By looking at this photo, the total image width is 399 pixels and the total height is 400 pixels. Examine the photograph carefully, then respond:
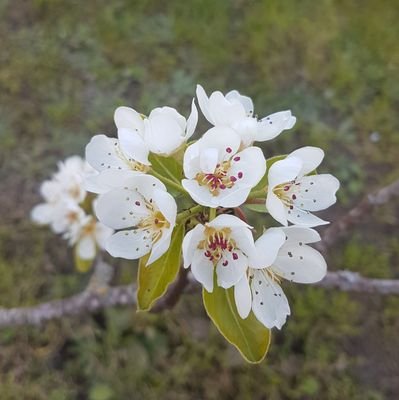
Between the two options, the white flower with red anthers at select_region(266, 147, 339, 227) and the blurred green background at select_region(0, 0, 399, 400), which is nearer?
the white flower with red anthers at select_region(266, 147, 339, 227)

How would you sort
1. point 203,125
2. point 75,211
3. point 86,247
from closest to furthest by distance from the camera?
point 75,211 → point 86,247 → point 203,125

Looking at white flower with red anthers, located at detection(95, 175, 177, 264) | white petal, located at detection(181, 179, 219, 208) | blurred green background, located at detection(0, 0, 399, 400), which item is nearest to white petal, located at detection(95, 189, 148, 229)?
white flower with red anthers, located at detection(95, 175, 177, 264)

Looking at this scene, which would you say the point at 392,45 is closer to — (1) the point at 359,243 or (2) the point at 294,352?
(1) the point at 359,243

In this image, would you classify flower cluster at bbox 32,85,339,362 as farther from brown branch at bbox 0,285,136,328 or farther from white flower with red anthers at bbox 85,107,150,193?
brown branch at bbox 0,285,136,328

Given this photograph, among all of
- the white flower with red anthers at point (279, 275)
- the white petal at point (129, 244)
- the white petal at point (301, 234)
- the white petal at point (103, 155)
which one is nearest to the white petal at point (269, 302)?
the white flower with red anthers at point (279, 275)

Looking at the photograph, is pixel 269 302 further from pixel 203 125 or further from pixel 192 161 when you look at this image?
pixel 203 125

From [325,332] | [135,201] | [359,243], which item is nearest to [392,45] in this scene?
[359,243]

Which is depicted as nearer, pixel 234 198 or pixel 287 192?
pixel 234 198

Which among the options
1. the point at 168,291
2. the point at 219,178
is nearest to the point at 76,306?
the point at 168,291
